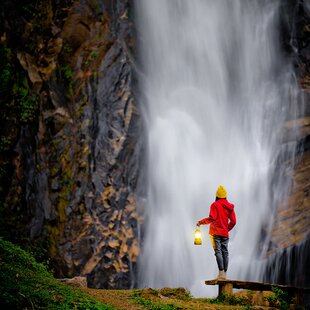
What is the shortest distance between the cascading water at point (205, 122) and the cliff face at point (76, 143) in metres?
1.66

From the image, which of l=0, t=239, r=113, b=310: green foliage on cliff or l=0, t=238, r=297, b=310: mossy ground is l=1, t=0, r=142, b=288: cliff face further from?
l=0, t=239, r=113, b=310: green foliage on cliff

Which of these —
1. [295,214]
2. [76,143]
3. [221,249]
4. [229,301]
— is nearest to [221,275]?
[221,249]

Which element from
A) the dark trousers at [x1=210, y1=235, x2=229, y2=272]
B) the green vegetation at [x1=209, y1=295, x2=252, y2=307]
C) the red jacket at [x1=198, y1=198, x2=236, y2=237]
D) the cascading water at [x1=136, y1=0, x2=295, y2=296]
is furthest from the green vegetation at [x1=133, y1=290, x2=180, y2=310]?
the cascading water at [x1=136, y1=0, x2=295, y2=296]

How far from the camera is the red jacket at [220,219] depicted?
8734 mm

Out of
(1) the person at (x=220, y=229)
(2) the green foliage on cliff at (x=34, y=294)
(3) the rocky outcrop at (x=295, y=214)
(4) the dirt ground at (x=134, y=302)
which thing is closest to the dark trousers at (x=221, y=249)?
(1) the person at (x=220, y=229)

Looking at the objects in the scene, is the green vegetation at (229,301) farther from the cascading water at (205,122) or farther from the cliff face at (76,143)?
the cascading water at (205,122)

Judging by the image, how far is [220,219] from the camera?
874cm

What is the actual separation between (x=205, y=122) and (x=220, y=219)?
444 inches

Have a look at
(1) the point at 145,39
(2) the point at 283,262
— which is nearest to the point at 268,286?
(2) the point at 283,262

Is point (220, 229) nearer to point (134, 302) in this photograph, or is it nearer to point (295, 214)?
point (134, 302)

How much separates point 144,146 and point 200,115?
15.2 feet

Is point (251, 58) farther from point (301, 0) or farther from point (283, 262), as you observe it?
point (283, 262)

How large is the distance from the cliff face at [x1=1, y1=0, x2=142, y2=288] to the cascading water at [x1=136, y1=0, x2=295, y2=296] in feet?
5.45

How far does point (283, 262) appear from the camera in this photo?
63.1ft
